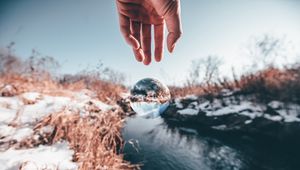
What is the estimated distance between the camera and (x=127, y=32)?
973 mm

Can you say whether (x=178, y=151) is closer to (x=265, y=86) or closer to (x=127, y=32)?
(x=265, y=86)

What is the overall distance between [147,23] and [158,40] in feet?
0.38

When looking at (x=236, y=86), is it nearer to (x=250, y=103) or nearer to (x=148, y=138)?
(x=250, y=103)

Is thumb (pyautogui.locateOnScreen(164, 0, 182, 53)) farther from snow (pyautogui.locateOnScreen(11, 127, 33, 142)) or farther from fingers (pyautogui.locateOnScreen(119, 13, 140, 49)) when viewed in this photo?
snow (pyautogui.locateOnScreen(11, 127, 33, 142))

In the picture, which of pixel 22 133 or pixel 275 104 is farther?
pixel 275 104

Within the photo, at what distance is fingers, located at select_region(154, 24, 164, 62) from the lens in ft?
3.48

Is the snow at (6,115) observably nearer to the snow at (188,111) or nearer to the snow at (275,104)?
the snow at (188,111)

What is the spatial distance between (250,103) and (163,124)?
325 cm

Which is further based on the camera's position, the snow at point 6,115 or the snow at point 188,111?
the snow at point 188,111

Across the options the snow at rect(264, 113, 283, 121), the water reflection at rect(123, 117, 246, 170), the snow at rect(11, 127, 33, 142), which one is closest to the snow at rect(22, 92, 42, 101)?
the snow at rect(11, 127, 33, 142)

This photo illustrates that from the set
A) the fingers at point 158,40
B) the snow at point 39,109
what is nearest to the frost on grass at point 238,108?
the snow at point 39,109

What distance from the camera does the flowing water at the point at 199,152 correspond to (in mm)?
→ 4434

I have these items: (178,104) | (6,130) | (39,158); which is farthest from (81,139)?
(178,104)

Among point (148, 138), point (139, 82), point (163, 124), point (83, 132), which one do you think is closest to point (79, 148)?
point (83, 132)
